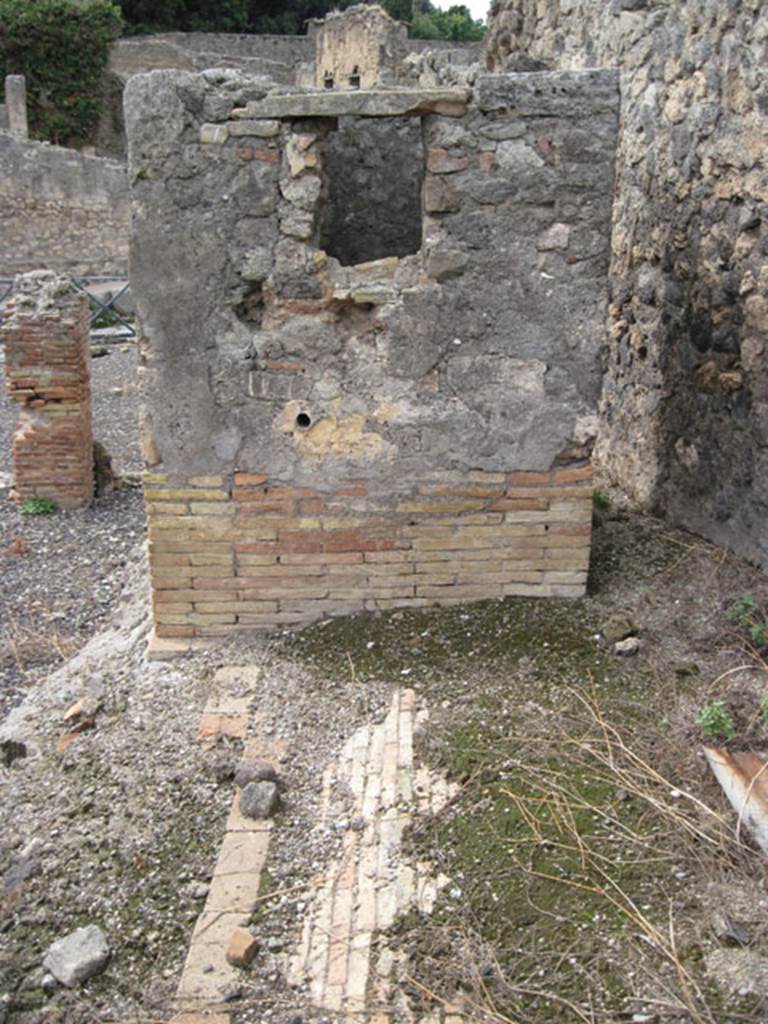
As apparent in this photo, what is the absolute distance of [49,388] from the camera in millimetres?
8188

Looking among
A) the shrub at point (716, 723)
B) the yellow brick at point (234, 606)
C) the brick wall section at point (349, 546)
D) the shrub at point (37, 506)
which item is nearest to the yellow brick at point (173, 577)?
the brick wall section at point (349, 546)

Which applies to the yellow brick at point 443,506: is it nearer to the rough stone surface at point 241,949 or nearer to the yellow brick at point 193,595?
the yellow brick at point 193,595

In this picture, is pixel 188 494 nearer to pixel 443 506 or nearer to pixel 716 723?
pixel 443 506

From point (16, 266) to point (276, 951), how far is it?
65.5 feet

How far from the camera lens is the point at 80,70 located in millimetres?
25047

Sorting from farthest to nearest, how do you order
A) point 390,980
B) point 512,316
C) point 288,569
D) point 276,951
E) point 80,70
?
point 80,70, point 288,569, point 512,316, point 276,951, point 390,980

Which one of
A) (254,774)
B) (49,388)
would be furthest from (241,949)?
(49,388)

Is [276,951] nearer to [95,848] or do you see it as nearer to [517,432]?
[95,848]

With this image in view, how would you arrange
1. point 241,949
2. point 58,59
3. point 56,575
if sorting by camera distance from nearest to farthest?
point 241,949
point 56,575
point 58,59

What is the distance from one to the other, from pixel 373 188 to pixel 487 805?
3.04m

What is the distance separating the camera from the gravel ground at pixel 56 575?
591 cm

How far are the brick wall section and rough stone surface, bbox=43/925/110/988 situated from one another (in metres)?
1.62

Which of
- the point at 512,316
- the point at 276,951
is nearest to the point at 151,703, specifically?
the point at 276,951

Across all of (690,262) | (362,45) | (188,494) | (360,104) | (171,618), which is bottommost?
(171,618)
